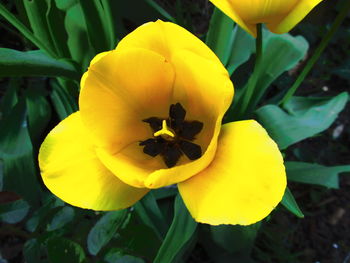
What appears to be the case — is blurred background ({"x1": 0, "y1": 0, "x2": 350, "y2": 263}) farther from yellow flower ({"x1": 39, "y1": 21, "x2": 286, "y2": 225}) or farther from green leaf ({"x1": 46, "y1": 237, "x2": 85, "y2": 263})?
yellow flower ({"x1": 39, "y1": 21, "x2": 286, "y2": 225})

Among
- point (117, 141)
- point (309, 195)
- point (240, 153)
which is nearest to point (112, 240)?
point (117, 141)

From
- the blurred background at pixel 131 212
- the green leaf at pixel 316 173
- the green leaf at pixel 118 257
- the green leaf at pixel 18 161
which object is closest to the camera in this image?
the green leaf at pixel 118 257

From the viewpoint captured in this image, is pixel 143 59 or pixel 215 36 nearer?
pixel 143 59

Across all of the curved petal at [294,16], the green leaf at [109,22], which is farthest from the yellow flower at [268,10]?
the green leaf at [109,22]

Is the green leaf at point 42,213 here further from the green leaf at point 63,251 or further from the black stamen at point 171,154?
the black stamen at point 171,154

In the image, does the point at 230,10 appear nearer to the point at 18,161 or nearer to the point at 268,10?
the point at 268,10


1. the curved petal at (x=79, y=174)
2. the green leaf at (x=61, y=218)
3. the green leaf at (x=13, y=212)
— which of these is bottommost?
the green leaf at (x=13, y=212)

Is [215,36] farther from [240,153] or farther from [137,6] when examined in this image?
[240,153]

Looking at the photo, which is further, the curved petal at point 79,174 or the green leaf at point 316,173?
the green leaf at point 316,173
